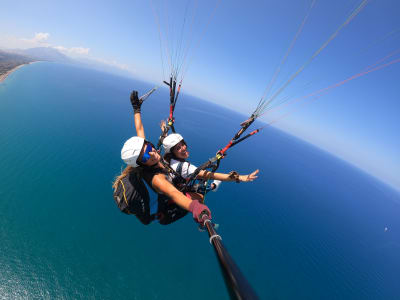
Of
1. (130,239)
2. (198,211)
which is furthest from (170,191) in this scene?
(130,239)

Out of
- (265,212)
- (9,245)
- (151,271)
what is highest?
(265,212)

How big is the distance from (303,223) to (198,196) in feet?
135

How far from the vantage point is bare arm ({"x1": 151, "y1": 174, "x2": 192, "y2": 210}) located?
205 cm

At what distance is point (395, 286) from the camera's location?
29.9 m

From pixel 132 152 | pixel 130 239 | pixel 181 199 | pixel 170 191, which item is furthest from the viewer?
pixel 130 239

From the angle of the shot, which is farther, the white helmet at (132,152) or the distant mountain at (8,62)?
the distant mountain at (8,62)

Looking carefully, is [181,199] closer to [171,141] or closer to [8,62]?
[171,141]

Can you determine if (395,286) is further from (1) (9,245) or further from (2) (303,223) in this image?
(1) (9,245)

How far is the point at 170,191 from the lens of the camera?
226cm

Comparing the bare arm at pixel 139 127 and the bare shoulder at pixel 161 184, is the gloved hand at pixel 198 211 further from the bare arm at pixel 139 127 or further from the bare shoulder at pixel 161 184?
the bare arm at pixel 139 127

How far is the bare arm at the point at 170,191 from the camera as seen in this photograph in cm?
205

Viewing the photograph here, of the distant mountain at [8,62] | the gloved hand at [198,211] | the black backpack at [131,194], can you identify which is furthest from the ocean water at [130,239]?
the distant mountain at [8,62]

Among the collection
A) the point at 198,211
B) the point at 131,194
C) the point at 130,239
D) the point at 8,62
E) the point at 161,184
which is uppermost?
the point at 198,211

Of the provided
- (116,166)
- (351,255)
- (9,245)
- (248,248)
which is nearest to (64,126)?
(116,166)
